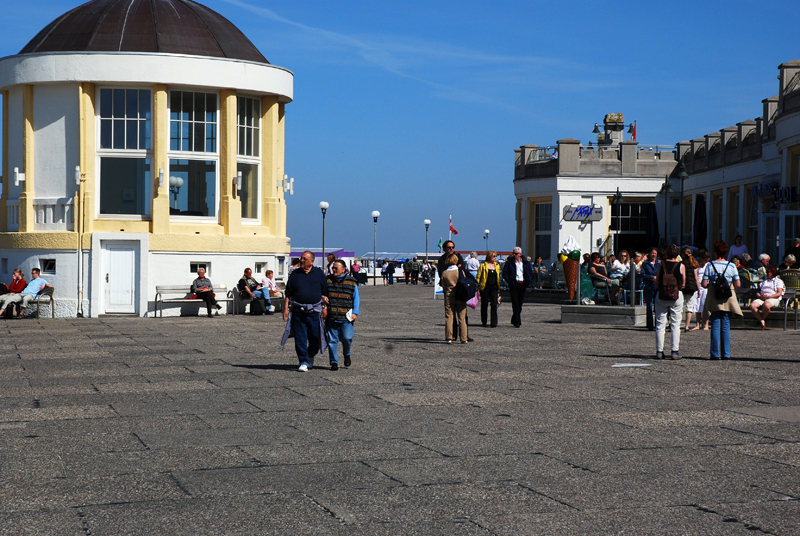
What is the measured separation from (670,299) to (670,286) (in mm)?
199

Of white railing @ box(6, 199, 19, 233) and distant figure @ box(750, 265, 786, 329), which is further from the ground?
white railing @ box(6, 199, 19, 233)

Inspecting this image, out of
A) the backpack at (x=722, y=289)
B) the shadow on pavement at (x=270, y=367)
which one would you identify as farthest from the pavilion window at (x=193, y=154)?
the backpack at (x=722, y=289)

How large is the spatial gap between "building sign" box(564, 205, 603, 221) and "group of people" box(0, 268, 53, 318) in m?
30.0

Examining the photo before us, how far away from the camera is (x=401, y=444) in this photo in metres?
7.73

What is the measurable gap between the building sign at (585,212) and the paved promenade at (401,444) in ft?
113

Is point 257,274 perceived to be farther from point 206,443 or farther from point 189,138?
point 206,443

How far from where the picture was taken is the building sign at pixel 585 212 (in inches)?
1925

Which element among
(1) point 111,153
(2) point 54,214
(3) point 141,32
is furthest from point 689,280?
(2) point 54,214

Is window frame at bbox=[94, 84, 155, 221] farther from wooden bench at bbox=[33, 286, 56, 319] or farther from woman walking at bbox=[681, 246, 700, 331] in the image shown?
woman walking at bbox=[681, 246, 700, 331]

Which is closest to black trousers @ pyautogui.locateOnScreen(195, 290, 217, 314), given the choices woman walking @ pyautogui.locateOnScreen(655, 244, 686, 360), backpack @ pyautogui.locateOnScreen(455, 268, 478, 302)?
backpack @ pyautogui.locateOnScreen(455, 268, 478, 302)

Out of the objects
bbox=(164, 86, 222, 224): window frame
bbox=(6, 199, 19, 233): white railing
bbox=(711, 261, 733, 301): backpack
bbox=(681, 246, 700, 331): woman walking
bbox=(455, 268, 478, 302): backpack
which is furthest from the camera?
bbox=(6, 199, 19, 233): white railing

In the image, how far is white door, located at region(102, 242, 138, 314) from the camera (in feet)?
82.2

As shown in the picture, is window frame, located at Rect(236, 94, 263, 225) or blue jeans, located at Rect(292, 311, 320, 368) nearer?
blue jeans, located at Rect(292, 311, 320, 368)

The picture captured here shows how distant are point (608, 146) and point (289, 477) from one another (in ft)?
148
